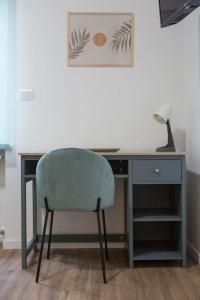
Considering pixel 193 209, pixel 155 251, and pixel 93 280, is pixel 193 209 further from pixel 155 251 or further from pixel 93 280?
pixel 93 280

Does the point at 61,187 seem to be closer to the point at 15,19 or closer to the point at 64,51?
the point at 64,51

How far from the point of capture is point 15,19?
3.04m

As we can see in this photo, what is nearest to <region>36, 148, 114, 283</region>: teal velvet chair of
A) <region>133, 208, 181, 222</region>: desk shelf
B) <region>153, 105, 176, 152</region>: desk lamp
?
<region>133, 208, 181, 222</region>: desk shelf

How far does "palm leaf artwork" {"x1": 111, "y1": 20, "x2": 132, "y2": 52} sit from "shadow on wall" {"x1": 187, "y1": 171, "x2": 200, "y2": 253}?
118 centimetres

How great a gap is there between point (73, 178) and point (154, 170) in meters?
0.61

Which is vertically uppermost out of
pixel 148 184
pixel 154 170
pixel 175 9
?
pixel 175 9

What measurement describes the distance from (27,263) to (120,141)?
3.98 feet

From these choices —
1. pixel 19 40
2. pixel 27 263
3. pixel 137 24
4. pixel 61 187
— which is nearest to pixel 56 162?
pixel 61 187

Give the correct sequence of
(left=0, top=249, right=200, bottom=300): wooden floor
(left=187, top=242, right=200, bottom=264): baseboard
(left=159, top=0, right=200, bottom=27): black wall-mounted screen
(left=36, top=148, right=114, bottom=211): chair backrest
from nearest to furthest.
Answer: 1. (left=159, top=0, right=200, bottom=27): black wall-mounted screen
2. (left=0, top=249, right=200, bottom=300): wooden floor
3. (left=36, top=148, right=114, bottom=211): chair backrest
4. (left=187, top=242, right=200, bottom=264): baseboard

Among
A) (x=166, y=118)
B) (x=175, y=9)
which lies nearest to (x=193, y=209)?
(x=166, y=118)

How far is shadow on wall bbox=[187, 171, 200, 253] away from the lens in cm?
275

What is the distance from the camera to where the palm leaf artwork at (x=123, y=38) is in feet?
10.0

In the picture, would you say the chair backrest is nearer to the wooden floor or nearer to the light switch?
the wooden floor

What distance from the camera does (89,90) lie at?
3.08 metres
